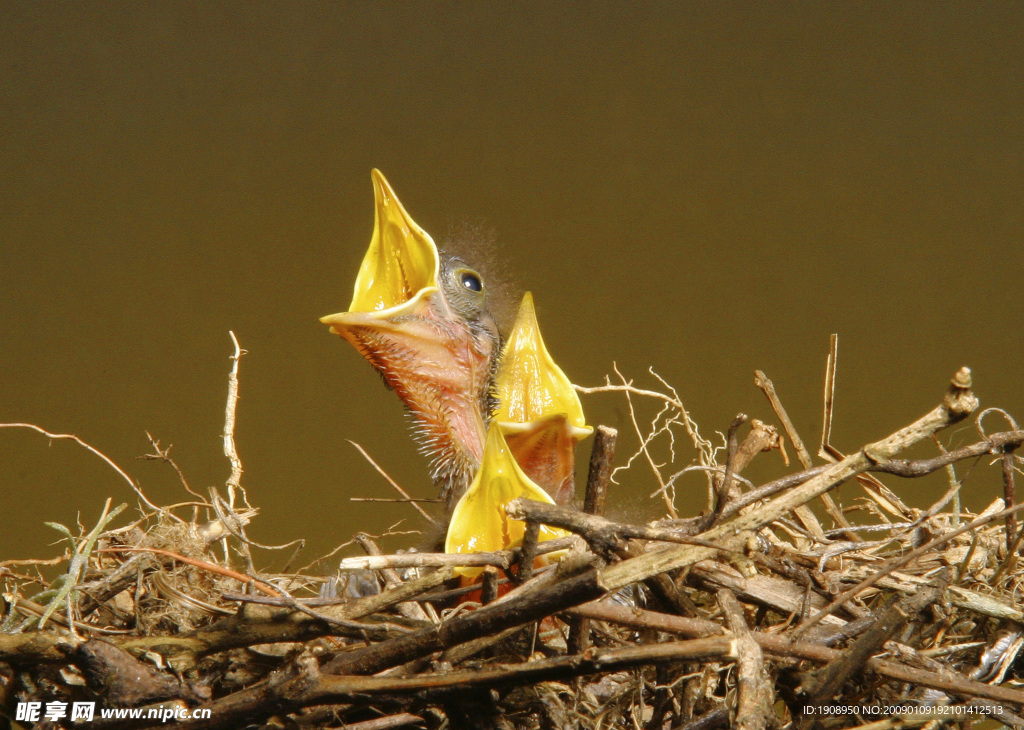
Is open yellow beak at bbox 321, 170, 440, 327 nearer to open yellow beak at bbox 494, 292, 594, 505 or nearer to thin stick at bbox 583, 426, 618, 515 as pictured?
open yellow beak at bbox 494, 292, 594, 505

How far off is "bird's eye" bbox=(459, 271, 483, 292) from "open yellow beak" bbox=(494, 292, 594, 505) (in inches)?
1.9

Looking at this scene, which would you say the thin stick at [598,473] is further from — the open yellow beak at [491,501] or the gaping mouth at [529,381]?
the gaping mouth at [529,381]

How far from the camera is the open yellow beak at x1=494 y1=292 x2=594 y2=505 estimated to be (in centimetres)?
70

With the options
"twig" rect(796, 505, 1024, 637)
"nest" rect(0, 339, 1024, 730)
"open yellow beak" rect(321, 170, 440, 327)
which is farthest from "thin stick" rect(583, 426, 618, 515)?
"open yellow beak" rect(321, 170, 440, 327)

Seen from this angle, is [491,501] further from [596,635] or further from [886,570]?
[886,570]

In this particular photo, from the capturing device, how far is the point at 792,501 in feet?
1.38

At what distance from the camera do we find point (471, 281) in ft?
2.61

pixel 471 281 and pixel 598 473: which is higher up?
pixel 471 281

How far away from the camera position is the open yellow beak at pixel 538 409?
0.70 metres

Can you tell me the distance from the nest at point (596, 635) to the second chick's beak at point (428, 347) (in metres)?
0.18

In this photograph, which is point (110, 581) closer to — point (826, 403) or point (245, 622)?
point (245, 622)

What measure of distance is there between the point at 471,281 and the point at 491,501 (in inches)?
10.8

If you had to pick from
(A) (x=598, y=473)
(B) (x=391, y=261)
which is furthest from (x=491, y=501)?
(B) (x=391, y=261)

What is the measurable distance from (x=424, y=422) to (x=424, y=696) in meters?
0.33
